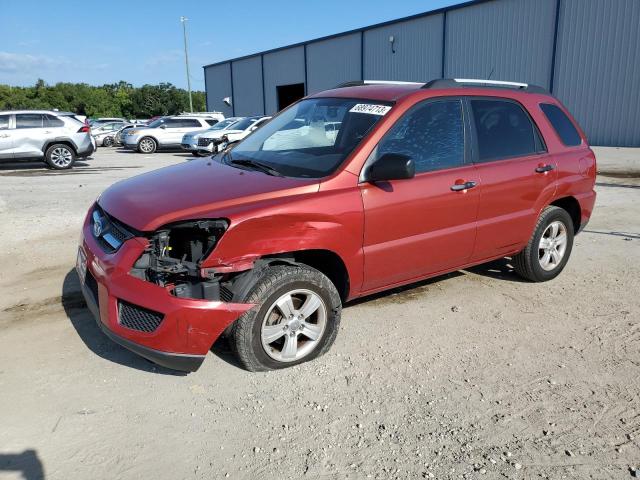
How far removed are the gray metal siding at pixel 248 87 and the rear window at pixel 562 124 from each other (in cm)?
3716

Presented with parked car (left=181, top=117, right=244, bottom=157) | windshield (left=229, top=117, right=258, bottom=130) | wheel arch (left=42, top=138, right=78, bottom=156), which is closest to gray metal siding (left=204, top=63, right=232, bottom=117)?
parked car (left=181, top=117, right=244, bottom=157)

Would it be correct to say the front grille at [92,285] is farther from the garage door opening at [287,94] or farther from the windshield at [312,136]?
the garage door opening at [287,94]

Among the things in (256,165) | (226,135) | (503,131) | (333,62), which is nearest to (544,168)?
(503,131)

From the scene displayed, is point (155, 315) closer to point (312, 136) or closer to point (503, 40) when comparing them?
point (312, 136)

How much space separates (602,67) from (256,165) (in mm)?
20462

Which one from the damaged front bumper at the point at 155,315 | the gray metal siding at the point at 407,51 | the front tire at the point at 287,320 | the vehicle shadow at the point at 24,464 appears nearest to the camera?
the vehicle shadow at the point at 24,464

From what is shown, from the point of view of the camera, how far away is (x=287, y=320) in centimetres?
347

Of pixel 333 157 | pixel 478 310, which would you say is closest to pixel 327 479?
pixel 333 157

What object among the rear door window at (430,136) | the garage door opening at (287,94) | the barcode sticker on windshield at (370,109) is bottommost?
the rear door window at (430,136)

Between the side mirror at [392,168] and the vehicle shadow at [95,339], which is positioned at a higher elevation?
the side mirror at [392,168]

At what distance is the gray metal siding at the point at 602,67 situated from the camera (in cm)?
1930

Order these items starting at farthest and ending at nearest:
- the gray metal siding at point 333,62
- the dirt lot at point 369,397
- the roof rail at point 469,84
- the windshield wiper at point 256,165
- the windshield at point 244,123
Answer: the gray metal siding at point 333,62 → the windshield at point 244,123 → the roof rail at point 469,84 → the windshield wiper at point 256,165 → the dirt lot at point 369,397

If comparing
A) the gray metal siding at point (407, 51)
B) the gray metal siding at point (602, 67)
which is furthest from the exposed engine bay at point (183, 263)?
the gray metal siding at point (407, 51)

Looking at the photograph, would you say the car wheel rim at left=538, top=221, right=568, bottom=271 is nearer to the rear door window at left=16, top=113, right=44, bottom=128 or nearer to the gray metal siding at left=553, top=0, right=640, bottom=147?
the rear door window at left=16, top=113, right=44, bottom=128
